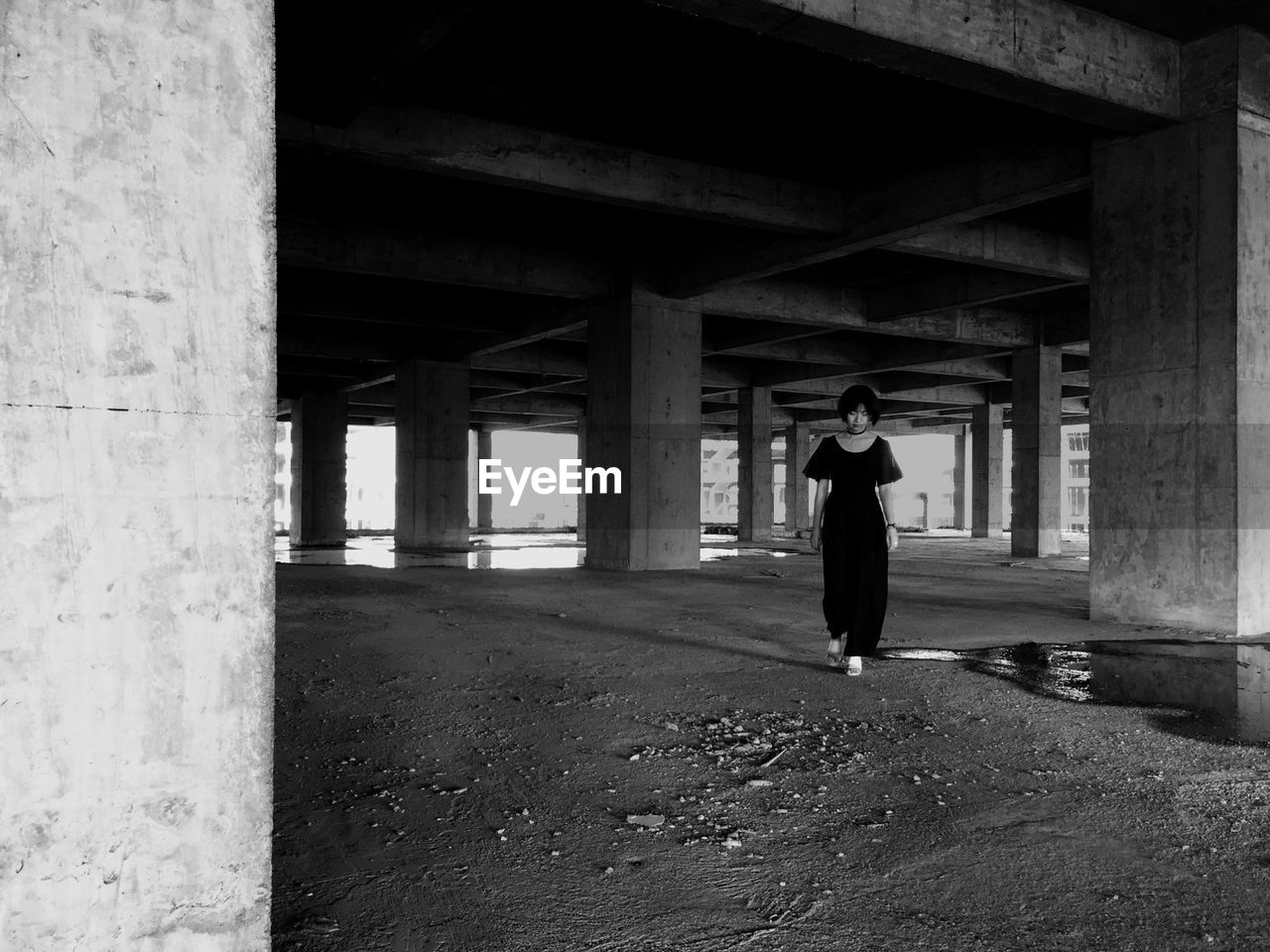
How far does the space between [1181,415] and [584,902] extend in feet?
26.5

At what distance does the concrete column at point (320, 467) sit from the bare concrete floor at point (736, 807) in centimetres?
2088

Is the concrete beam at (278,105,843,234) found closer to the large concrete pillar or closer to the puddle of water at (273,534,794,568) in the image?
the large concrete pillar

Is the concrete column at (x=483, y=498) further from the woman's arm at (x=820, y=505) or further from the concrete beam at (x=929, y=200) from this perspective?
the woman's arm at (x=820, y=505)

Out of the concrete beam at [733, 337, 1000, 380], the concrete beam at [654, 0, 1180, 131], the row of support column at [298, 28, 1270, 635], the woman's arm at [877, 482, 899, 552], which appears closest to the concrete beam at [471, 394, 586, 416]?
the concrete beam at [733, 337, 1000, 380]

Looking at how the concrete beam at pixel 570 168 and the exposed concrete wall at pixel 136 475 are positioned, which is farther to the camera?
the concrete beam at pixel 570 168

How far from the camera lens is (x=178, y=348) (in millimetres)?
2162

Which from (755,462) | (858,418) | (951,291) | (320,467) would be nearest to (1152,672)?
(858,418)

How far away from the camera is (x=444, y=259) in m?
14.5

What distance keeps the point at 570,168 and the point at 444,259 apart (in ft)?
13.5

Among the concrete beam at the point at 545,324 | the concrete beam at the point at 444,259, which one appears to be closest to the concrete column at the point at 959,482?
the concrete beam at the point at 545,324

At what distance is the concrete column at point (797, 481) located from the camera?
36438 millimetres

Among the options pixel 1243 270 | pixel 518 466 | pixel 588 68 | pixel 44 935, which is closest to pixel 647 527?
pixel 588 68

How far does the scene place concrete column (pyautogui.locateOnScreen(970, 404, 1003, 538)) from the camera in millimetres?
30844

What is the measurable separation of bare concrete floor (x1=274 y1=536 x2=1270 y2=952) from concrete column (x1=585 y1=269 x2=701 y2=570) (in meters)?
8.34
